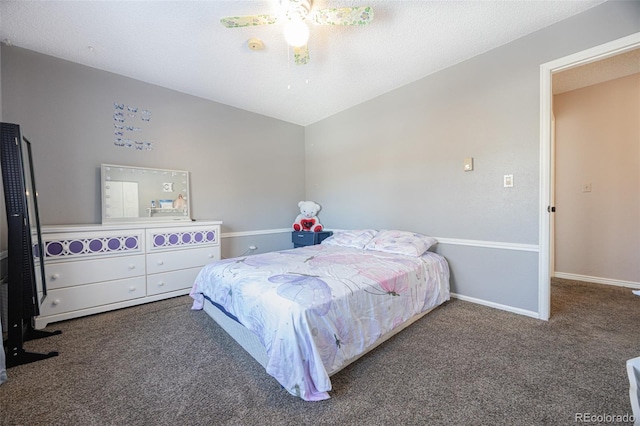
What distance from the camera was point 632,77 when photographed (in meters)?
2.92

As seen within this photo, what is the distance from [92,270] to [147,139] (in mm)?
1609

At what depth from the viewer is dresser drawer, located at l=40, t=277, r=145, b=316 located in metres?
2.21

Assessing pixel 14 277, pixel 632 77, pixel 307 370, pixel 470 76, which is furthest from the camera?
pixel 632 77

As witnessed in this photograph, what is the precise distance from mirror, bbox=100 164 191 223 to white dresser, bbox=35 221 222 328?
33 cm

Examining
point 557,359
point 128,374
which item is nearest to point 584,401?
point 557,359

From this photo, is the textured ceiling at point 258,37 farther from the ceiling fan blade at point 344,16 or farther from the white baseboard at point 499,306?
the white baseboard at point 499,306

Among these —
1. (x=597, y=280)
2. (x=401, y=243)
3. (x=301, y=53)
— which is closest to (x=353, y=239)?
(x=401, y=243)

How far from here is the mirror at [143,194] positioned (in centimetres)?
272

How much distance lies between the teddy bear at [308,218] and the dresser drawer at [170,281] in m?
1.77

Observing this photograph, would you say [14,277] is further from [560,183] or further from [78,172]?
[560,183]

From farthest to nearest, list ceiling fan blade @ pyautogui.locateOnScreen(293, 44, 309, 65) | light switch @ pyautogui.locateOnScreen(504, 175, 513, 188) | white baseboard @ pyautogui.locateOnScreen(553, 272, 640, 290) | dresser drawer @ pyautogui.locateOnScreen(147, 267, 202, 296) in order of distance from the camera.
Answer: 1. white baseboard @ pyautogui.locateOnScreen(553, 272, 640, 290)
2. dresser drawer @ pyautogui.locateOnScreen(147, 267, 202, 296)
3. light switch @ pyautogui.locateOnScreen(504, 175, 513, 188)
4. ceiling fan blade @ pyautogui.locateOnScreen(293, 44, 309, 65)

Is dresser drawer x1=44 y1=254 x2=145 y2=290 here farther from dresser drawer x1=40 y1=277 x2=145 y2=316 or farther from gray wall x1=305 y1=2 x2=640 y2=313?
gray wall x1=305 y1=2 x2=640 y2=313

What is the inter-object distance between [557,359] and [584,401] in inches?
16.1

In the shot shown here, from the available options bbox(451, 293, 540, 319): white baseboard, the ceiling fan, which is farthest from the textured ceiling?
bbox(451, 293, 540, 319): white baseboard
